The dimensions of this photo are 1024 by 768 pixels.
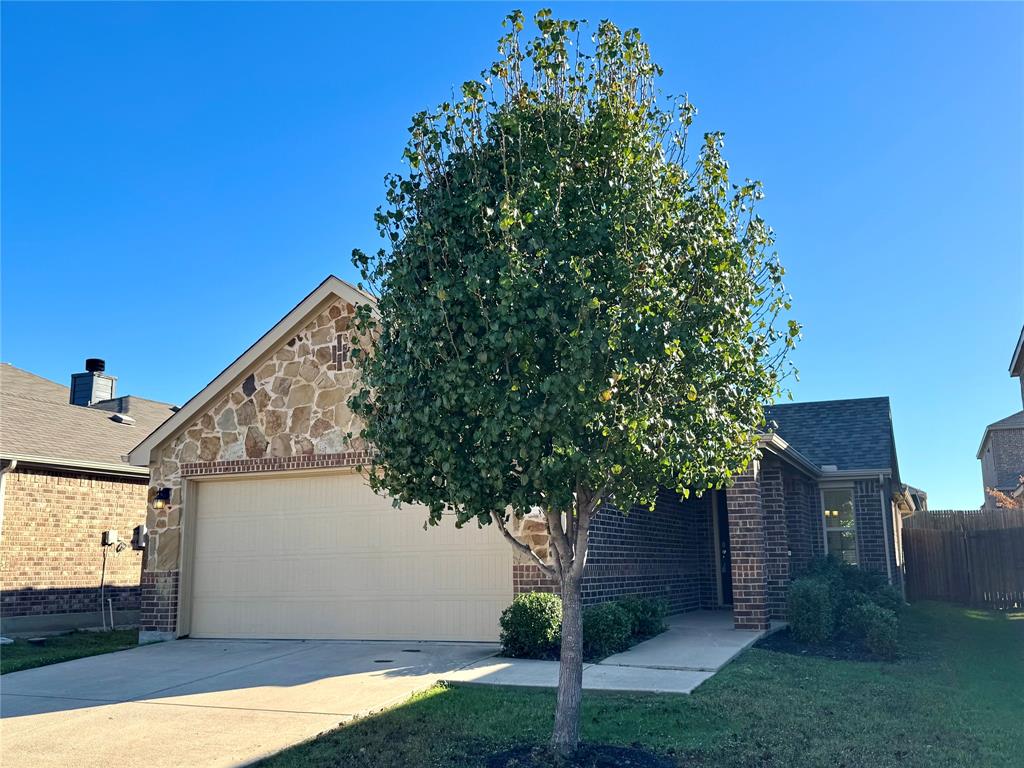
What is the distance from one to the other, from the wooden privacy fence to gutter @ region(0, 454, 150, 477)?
16969mm

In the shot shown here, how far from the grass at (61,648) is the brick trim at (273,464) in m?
2.85

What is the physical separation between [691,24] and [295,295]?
7.09 metres

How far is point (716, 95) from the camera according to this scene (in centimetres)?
688

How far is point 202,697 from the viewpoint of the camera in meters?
8.57

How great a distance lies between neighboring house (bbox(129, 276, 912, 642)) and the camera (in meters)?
11.7

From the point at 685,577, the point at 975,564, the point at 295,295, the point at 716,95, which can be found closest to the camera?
the point at 716,95

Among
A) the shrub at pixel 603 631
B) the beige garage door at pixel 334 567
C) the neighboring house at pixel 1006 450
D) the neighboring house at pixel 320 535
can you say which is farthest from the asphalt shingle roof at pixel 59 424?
the neighboring house at pixel 1006 450

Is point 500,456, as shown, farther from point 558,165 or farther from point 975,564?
point 975,564

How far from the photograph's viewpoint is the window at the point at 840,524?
16906 millimetres

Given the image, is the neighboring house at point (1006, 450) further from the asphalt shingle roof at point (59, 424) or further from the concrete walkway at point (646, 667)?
the asphalt shingle roof at point (59, 424)

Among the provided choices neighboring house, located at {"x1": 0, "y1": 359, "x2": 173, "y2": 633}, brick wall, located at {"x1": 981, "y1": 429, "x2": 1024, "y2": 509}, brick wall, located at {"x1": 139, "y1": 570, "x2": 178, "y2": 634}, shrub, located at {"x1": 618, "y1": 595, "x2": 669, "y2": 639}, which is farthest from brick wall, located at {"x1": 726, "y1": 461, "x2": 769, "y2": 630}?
brick wall, located at {"x1": 981, "y1": 429, "x2": 1024, "y2": 509}

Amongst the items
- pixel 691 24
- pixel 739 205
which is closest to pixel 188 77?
pixel 691 24

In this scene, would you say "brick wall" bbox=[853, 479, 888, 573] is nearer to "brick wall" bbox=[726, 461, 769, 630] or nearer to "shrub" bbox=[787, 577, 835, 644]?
"brick wall" bbox=[726, 461, 769, 630]

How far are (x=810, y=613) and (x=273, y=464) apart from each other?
26.1 ft
